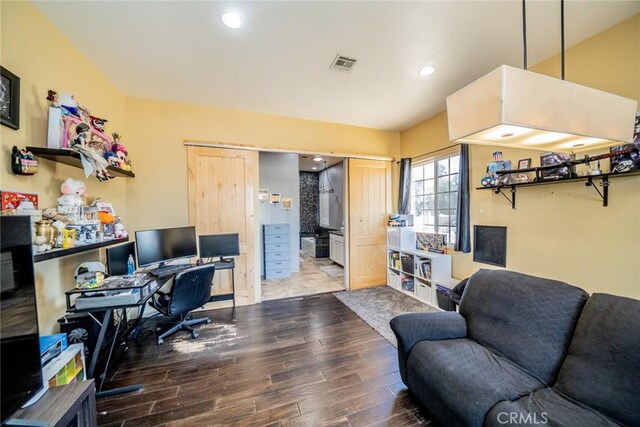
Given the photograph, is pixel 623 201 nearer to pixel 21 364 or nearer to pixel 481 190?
pixel 481 190

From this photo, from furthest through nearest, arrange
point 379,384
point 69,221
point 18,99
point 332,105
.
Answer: point 332,105, point 379,384, point 69,221, point 18,99

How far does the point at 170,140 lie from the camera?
10.6 ft

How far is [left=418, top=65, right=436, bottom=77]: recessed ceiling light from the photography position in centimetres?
251

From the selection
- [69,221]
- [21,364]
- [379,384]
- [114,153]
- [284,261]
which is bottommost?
[379,384]

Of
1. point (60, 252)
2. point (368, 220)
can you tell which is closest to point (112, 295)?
point (60, 252)

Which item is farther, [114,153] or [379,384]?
[114,153]

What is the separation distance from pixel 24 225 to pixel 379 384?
242 centimetres

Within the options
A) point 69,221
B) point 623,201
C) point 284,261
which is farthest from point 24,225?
point 284,261

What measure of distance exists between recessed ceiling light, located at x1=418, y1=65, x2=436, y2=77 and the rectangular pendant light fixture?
5.16 feet

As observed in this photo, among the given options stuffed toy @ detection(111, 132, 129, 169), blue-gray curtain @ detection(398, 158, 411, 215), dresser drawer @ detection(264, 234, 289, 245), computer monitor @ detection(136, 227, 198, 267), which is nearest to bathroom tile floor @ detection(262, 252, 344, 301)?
dresser drawer @ detection(264, 234, 289, 245)

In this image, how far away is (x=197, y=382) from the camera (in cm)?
197

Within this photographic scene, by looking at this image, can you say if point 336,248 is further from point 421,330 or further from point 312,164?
point 421,330

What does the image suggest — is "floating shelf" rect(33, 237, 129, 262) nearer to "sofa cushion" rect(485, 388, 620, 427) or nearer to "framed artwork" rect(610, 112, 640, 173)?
"sofa cushion" rect(485, 388, 620, 427)

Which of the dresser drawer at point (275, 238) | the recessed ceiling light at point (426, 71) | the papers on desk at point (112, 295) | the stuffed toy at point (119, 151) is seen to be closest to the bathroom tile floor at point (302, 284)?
the dresser drawer at point (275, 238)
